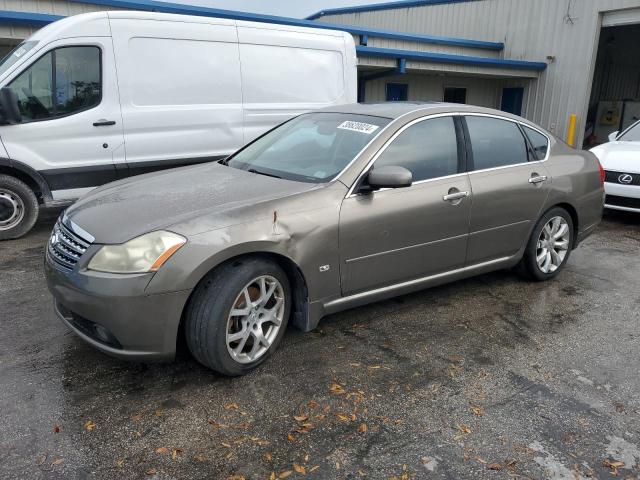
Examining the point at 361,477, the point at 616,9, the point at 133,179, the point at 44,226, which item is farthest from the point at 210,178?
the point at 616,9

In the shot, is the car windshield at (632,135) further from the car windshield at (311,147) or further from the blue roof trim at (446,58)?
the car windshield at (311,147)

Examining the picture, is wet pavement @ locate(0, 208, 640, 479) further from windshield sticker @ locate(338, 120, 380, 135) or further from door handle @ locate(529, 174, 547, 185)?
windshield sticker @ locate(338, 120, 380, 135)

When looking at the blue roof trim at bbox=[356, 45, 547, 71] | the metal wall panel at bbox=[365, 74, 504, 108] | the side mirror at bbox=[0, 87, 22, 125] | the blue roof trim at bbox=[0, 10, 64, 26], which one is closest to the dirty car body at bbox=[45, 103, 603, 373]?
the side mirror at bbox=[0, 87, 22, 125]

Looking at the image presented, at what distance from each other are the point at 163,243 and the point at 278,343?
3.29ft

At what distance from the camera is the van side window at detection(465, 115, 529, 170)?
13.5 ft

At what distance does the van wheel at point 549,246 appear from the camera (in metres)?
4.59

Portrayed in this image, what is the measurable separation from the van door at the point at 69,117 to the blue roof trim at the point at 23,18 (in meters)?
2.92

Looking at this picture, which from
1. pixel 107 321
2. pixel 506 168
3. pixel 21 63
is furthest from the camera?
pixel 21 63

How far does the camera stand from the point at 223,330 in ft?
9.46

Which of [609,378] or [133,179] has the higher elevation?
[133,179]

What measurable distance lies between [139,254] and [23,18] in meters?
7.09

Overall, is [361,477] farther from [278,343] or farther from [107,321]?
[107,321]

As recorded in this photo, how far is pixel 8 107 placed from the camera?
18.0ft

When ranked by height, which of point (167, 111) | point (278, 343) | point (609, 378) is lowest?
point (609, 378)
